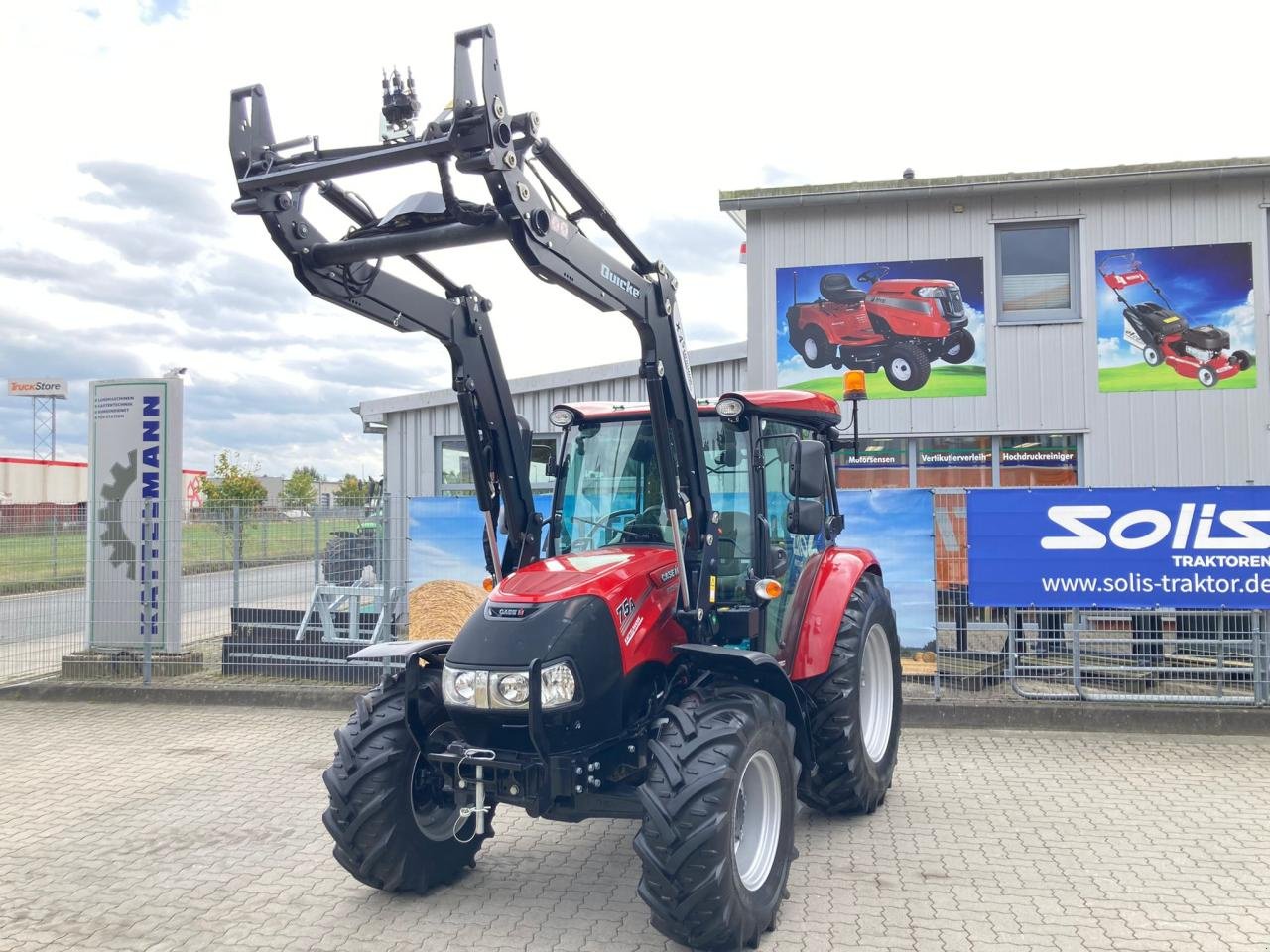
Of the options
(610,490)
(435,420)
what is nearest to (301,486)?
(435,420)

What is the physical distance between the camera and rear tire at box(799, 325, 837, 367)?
1219cm

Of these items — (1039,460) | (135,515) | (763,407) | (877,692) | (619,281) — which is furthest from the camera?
(1039,460)

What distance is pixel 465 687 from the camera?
4.12 meters

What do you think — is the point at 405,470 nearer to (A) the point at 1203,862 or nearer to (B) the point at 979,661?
(B) the point at 979,661

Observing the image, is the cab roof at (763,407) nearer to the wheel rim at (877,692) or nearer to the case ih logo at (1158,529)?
the wheel rim at (877,692)

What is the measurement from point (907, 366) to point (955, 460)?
1.21 m

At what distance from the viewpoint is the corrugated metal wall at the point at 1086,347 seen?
11469 mm

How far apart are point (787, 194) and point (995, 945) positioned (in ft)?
30.9

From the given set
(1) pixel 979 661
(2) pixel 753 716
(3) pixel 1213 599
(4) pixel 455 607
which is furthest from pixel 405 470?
(2) pixel 753 716

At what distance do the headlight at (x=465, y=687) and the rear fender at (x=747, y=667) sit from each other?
2.64ft

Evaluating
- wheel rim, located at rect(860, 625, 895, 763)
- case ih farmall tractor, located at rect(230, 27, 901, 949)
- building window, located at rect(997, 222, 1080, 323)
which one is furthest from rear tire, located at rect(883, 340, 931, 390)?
case ih farmall tractor, located at rect(230, 27, 901, 949)

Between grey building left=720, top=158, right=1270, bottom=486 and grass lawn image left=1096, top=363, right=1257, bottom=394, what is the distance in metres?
0.05

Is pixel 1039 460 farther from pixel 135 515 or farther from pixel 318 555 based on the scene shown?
→ pixel 135 515

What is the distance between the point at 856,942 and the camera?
4.07 m
